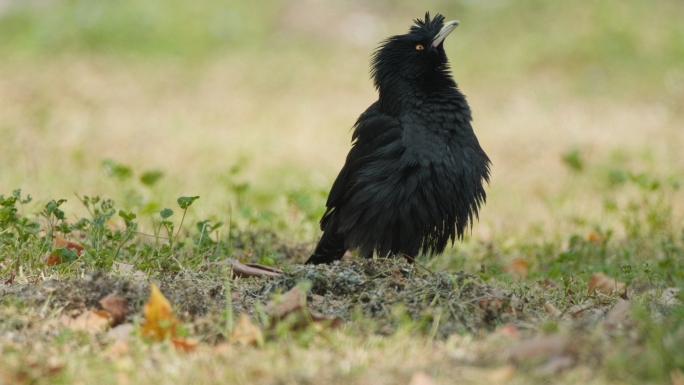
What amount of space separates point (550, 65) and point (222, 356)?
35.5 ft

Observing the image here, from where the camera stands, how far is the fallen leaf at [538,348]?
103 inches

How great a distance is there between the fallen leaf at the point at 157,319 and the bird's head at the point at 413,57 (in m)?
2.54

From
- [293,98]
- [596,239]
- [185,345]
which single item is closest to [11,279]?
[185,345]

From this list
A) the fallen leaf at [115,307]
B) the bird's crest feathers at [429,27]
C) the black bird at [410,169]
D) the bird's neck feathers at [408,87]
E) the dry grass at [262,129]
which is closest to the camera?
the fallen leaf at [115,307]

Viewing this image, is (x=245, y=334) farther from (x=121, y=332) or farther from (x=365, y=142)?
(x=365, y=142)

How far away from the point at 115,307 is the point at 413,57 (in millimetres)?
2668

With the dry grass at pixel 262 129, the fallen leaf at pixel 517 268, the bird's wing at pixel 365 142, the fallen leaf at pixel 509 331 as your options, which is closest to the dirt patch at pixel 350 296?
the fallen leaf at pixel 509 331

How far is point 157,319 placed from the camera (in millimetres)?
2945

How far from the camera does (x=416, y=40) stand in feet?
17.0

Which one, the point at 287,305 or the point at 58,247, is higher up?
the point at 58,247

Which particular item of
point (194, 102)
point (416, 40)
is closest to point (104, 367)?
point (416, 40)

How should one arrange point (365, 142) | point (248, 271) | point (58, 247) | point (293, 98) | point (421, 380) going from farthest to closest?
point (293, 98)
point (365, 142)
point (58, 247)
point (248, 271)
point (421, 380)

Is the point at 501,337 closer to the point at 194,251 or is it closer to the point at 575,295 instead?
the point at 575,295

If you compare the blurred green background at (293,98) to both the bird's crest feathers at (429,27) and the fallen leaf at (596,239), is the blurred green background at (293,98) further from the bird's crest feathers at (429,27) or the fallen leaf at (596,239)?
the bird's crest feathers at (429,27)
